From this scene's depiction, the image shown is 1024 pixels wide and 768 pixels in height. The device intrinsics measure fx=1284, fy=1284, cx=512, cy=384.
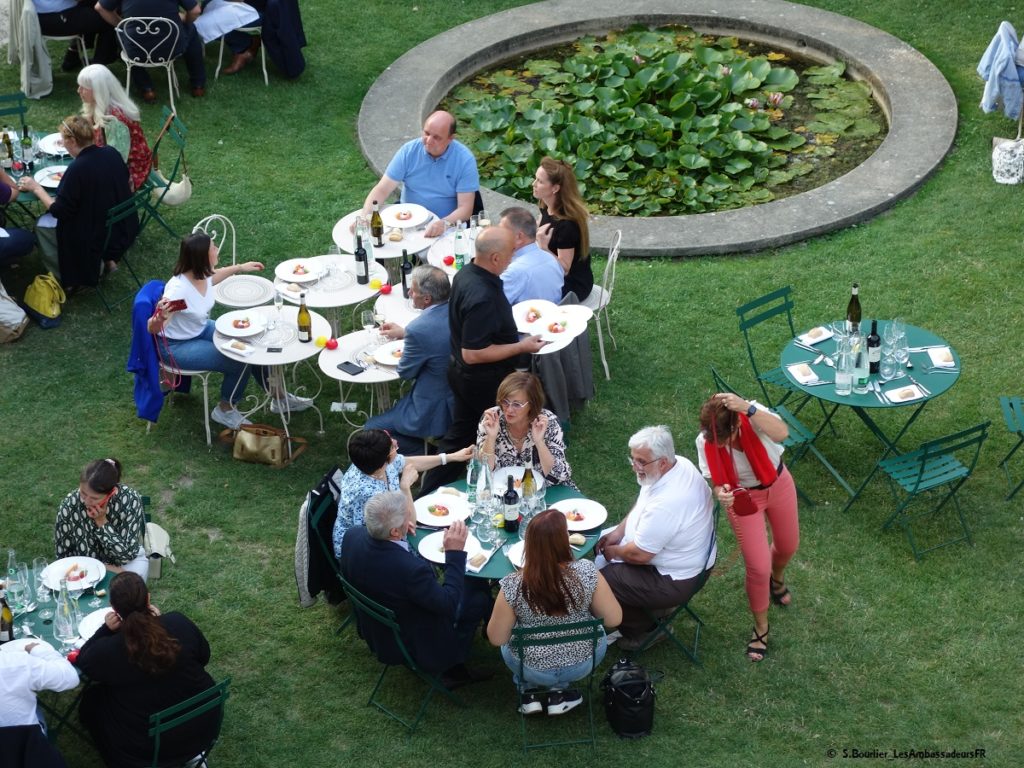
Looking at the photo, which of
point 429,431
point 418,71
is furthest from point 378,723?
point 418,71

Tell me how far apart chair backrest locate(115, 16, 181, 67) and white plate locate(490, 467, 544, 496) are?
23.5 feet

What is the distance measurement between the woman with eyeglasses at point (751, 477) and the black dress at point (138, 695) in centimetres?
272

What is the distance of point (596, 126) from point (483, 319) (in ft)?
17.5

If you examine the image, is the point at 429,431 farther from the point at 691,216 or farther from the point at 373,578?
the point at 691,216

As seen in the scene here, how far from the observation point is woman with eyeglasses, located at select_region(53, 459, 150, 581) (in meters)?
6.64

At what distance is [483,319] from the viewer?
7.42 meters

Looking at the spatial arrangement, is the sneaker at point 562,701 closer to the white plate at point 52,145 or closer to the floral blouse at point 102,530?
the floral blouse at point 102,530

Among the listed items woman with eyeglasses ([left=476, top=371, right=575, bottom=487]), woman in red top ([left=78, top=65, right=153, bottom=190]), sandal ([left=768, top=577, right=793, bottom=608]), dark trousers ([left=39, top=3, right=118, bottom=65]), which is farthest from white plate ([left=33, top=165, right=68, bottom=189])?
sandal ([left=768, top=577, right=793, bottom=608])

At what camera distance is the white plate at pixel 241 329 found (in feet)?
27.7

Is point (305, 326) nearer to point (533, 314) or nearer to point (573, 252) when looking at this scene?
point (533, 314)

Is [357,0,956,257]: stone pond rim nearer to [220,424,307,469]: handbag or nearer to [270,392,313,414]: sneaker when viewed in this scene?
[270,392,313,414]: sneaker

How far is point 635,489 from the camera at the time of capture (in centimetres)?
818

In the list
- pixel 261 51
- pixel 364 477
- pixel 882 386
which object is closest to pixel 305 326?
pixel 364 477

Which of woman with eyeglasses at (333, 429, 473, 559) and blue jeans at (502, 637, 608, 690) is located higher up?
woman with eyeglasses at (333, 429, 473, 559)
